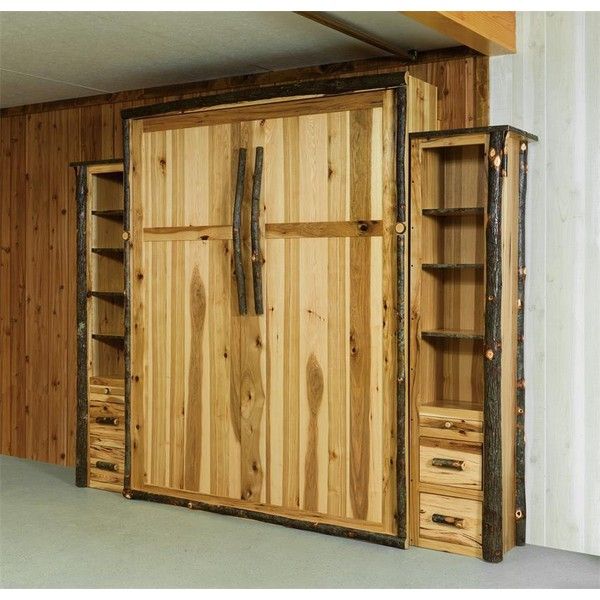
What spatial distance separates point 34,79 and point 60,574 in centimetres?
283

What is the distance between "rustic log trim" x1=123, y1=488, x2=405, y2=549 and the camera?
4352 mm

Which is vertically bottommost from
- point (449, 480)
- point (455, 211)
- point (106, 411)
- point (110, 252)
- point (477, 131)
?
point (449, 480)

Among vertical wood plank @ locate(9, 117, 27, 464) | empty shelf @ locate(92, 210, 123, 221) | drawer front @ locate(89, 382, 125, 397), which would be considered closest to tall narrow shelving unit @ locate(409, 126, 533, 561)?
drawer front @ locate(89, 382, 125, 397)

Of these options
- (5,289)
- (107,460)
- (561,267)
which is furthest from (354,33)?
(5,289)

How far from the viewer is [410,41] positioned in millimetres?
4406

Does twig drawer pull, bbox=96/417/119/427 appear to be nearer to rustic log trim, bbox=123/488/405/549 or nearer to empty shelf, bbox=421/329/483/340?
rustic log trim, bbox=123/488/405/549

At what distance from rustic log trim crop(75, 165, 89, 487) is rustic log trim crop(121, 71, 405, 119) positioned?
0.60 metres

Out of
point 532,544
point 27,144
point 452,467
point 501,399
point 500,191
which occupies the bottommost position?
point 532,544

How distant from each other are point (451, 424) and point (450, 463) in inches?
6.8

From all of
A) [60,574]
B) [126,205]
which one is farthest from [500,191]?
[60,574]

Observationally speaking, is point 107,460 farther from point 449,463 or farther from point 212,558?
point 449,463

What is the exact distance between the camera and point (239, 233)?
4.67 m

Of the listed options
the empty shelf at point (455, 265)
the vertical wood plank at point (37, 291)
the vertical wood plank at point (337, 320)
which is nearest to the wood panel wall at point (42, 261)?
the vertical wood plank at point (37, 291)

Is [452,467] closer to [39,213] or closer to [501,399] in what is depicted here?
[501,399]
